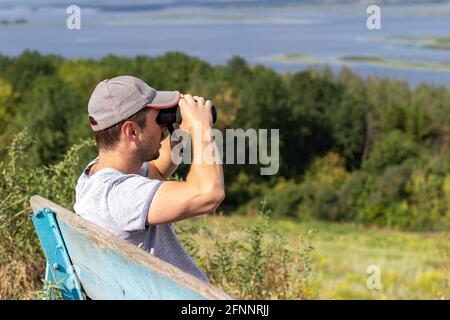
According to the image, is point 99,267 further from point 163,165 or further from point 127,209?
point 163,165

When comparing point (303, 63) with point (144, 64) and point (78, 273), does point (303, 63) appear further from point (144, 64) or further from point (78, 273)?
point (78, 273)

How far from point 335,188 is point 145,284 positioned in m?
53.6

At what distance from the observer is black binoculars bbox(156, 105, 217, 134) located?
261cm

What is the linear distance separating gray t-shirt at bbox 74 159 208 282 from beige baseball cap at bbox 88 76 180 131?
0.16 meters

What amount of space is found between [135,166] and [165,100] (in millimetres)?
236

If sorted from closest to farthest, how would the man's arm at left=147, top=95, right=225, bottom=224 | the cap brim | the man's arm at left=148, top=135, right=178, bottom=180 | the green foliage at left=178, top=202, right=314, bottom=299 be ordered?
the man's arm at left=147, top=95, right=225, bottom=224
the cap brim
the man's arm at left=148, top=135, right=178, bottom=180
the green foliage at left=178, top=202, right=314, bottom=299

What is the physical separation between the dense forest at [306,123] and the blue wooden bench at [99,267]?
4233 centimetres

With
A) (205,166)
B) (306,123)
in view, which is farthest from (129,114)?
(306,123)

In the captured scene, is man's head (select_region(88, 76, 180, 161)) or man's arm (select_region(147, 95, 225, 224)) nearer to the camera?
man's arm (select_region(147, 95, 225, 224))

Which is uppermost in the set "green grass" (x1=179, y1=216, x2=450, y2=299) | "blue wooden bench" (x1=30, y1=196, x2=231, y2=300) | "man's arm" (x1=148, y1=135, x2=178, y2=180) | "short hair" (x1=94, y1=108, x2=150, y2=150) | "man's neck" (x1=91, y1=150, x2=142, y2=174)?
"short hair" (x1=94, y1=108, x2=150, y2=150)

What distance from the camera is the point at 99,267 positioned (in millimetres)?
2404

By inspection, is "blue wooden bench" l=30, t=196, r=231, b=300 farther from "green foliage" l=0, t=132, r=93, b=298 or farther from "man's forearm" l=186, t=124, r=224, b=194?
"green foliage" l=0, t=132, r=93, b=298

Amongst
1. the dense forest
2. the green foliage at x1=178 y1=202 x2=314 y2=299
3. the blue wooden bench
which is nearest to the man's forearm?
the blue wooden bench

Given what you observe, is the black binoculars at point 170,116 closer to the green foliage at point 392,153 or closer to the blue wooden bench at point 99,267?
the blue wooden bench at point 99,267
